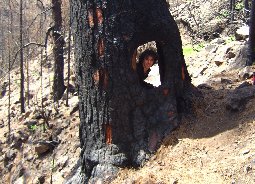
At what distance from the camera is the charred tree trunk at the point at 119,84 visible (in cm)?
507

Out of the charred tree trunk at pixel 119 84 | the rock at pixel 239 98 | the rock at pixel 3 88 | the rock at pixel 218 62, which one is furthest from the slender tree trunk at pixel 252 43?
the rock at pixel 3 88

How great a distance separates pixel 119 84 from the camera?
16.8ft

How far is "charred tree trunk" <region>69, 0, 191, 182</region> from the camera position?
199 inches

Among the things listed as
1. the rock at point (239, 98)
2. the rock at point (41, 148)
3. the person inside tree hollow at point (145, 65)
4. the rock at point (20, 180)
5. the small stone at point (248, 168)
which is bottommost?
the rock at point (20, 180)

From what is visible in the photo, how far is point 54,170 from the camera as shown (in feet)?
→ 29.0

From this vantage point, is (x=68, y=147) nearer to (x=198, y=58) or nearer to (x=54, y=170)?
(x=54, y=170)

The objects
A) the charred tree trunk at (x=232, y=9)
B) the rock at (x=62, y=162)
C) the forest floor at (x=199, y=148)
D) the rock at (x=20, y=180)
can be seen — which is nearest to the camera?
the forest floor at (x=199, y=148)

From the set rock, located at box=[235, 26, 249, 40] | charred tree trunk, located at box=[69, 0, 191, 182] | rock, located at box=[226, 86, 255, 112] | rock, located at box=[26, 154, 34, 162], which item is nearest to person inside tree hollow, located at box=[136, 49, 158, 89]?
charred tree trunk, located at box=[69, 0, 191, 182]

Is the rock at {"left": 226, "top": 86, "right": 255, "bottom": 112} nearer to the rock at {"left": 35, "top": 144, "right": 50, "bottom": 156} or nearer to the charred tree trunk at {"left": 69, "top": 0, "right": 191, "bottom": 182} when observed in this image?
the charred tree trunk at {"left": 69, "top": 0, "right": 191, "bottom": 182}

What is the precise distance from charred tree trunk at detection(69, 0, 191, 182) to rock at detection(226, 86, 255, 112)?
35.5 inches

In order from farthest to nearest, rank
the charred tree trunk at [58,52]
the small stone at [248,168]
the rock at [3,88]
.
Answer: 1. the rock at [3,88]
2. the charred tree trunk at [58,52]
3. the small stone at [248,168]

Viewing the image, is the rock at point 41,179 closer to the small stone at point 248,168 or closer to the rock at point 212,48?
the small stone at point 248,168

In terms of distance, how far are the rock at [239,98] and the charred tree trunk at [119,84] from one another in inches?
35.5

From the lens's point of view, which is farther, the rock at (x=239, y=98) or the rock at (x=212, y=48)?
the rock at (x=212, y=48)
